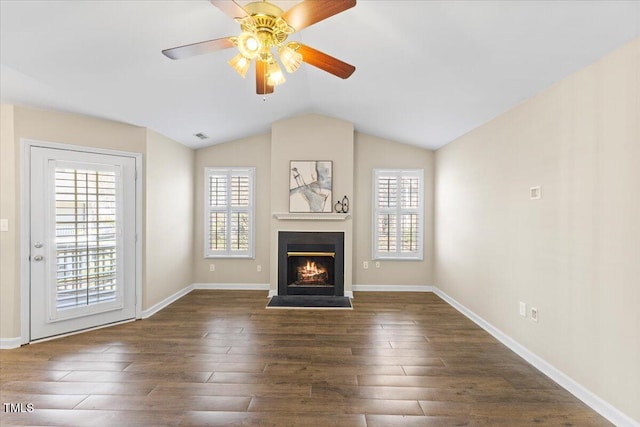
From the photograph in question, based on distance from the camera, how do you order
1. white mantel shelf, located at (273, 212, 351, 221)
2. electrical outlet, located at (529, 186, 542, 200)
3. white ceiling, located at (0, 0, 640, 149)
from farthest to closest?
white mantel shelf, located at (273, 212, 351, 221)
electrical outlet, located at (529, 186, 542, 200)
white ceiling, located at (0, 0, 640, 149)

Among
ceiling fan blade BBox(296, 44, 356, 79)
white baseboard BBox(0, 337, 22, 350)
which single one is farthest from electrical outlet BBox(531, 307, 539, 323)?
white baseboard BBox(0, 337, 22, 350)

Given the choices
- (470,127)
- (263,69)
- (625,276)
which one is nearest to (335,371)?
(625,276)

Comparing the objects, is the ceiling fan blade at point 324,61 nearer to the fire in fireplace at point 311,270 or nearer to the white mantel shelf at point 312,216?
the white mantel shelf at point 312,216

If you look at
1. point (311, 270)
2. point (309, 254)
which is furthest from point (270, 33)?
point (311, 270)

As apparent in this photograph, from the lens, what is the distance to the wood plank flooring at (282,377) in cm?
219

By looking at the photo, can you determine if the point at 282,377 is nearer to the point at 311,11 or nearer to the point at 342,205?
the point at 311,11

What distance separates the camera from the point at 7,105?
3262mm

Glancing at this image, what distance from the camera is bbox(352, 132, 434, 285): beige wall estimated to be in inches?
222

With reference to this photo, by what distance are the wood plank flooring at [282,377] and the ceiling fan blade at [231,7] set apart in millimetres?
2515

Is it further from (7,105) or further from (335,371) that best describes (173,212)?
Answer: (335,371)

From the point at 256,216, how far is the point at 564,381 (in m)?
4.57

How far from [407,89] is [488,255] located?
2122mm

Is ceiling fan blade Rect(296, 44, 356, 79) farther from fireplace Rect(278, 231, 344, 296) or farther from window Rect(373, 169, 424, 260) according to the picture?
window Rect(373, 169, 424, 260)

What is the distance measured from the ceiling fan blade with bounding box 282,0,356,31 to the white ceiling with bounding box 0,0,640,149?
676mm
